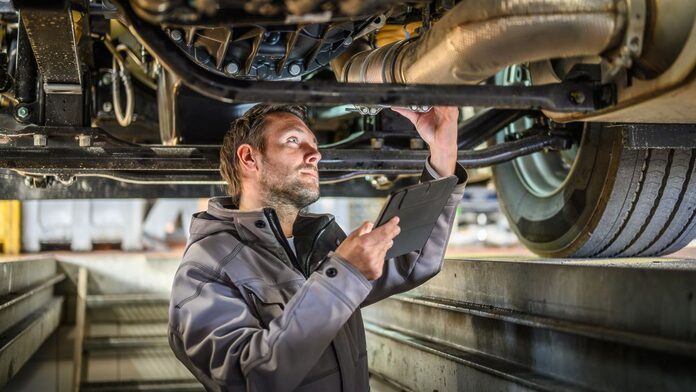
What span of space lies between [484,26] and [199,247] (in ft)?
2.85

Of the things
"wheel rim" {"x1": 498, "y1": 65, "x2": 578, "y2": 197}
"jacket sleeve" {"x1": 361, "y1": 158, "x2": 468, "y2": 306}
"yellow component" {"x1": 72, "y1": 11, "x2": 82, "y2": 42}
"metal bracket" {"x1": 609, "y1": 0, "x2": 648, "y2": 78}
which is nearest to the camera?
"metal bracket" {"x1": 609, "y1": 0, "x2": 648, "y2": 78}

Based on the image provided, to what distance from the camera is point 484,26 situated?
129cm

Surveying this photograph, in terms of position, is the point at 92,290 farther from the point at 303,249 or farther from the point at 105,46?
the point at 303,249

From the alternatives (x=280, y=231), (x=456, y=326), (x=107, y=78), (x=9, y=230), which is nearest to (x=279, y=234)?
(x=280, y=231)

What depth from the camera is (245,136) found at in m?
1.94

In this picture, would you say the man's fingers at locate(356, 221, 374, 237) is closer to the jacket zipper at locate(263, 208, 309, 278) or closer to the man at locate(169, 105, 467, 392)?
the man at locate(169, 105, 467, 392)

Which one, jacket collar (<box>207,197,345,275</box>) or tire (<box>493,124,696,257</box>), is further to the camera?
tire (<box>493,124,696,257</box>)

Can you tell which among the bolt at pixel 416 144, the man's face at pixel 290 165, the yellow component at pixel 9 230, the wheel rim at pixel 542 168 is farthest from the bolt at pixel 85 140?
the yellow component at pixel 9 230

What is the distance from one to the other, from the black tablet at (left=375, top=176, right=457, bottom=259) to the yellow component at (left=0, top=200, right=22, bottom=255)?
6515 millimetres

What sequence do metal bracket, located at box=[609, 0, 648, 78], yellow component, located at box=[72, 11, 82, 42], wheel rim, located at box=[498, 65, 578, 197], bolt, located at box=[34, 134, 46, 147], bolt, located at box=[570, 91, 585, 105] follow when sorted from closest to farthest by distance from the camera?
1. metal bracket, located at box=[609, 0, 648, 78]
2. bolt, located at box=[570, 91, 585, 105]
3. yellow component, located at box=[72, 11, 82, 42]
4. bolt, located at box=[34, 134, 46, 147]
5. wheel rim, located at box=[498, 65, 578, 197]

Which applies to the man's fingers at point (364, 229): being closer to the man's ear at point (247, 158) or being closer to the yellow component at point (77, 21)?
the man's ear at point (247, 158)

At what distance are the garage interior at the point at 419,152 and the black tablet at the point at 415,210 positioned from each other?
207 millimetres

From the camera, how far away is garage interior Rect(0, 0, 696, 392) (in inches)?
50.2

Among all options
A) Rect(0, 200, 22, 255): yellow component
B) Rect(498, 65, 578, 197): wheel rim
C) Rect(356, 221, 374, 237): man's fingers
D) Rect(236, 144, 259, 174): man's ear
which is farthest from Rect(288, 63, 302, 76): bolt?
Rect(0, 200, 22, 255): yellow component
